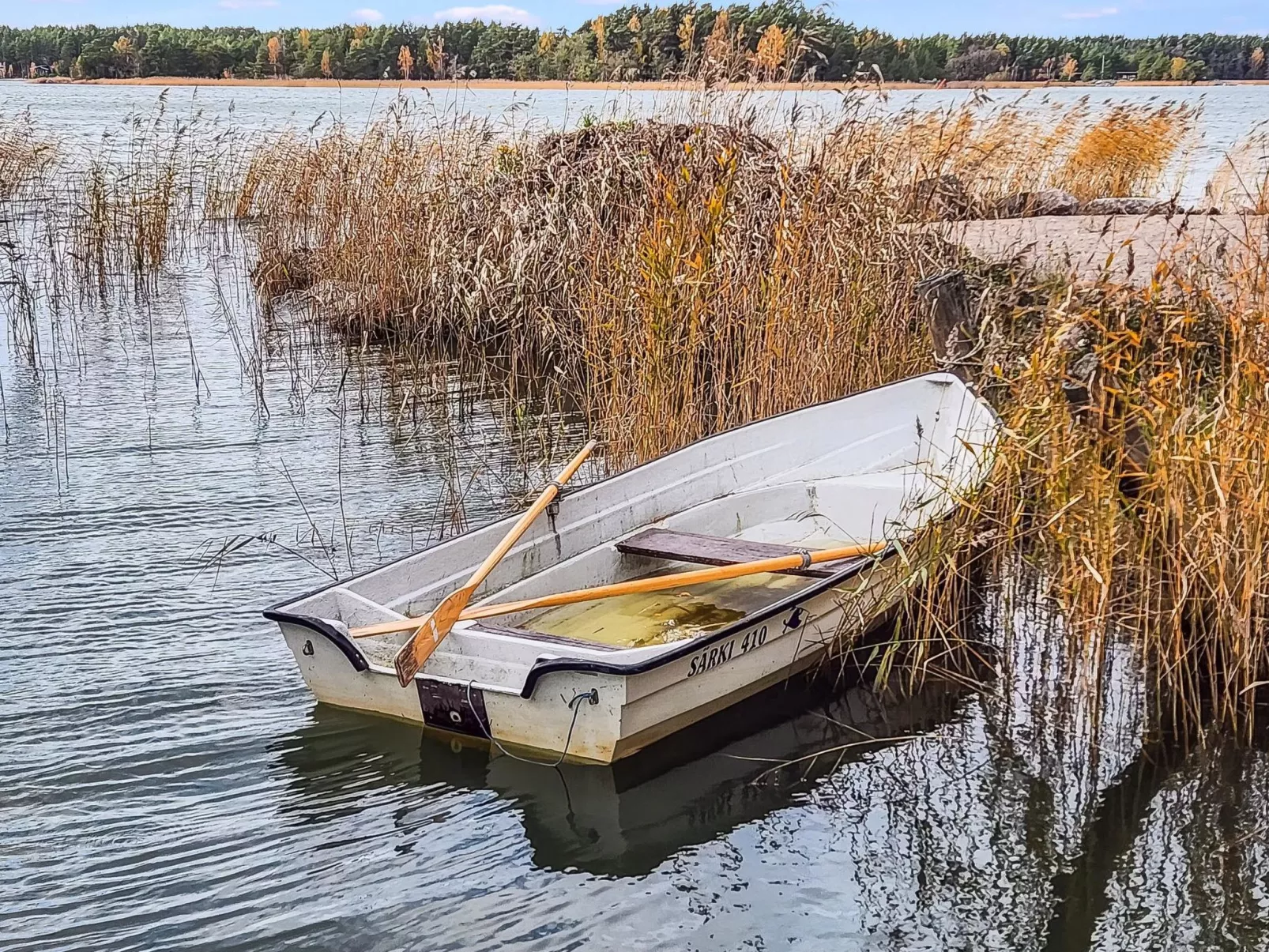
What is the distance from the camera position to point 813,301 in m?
6.10

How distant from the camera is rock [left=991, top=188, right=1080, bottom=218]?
28.9 feet

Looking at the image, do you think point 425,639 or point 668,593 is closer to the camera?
point 425,639

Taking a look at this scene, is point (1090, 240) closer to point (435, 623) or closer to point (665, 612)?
point (665, 612)

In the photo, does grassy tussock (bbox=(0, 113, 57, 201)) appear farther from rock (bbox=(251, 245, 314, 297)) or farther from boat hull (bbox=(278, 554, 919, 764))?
boat hull (bbox=(278, 554, 919, 764))

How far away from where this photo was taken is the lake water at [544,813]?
3.15 m

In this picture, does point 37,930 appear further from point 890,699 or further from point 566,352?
point 566,352

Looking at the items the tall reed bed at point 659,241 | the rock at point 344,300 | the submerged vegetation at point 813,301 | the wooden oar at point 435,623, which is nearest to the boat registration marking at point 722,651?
the submerged vegetation at point 813,301

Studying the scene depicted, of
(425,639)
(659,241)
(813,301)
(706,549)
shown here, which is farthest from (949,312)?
(425,639)

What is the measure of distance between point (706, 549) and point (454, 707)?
53.7 inches

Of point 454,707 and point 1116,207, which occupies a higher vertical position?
point 1116,207

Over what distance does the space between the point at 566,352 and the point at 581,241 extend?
79 cm

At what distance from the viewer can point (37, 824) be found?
354 centimetres

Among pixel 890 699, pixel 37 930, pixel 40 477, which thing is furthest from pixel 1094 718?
pixel 40 477

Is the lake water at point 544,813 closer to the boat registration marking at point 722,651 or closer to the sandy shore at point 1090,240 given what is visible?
the boat registration marking at point 722,651
